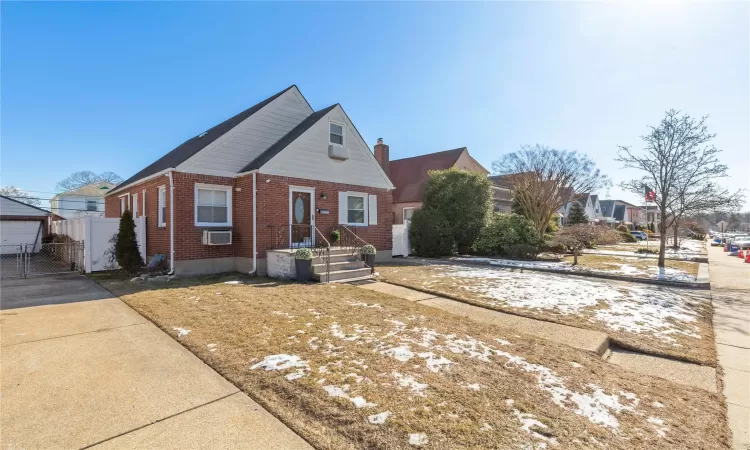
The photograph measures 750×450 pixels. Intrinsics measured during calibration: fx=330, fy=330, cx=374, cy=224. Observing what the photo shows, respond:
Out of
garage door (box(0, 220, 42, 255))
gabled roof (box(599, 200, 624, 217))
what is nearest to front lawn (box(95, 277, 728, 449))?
garage door (box(0, 220, 42, 255))

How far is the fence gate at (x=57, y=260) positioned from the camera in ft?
38.0

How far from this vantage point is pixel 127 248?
10906 mm

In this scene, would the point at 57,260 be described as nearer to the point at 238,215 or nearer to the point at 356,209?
the point at 238,215

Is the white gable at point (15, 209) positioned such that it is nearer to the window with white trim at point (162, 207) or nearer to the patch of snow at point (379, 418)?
the window with white trim at point (162, 207)

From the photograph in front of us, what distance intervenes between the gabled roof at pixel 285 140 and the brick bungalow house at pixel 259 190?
0.22 ft

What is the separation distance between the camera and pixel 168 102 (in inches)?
629

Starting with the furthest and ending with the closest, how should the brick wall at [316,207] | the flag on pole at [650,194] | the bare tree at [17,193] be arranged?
the bare tree at [17,193]
the flag on pole at [650,194]
the brick wall at [316,207]

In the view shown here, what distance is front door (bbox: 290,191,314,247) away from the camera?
38.5 feet

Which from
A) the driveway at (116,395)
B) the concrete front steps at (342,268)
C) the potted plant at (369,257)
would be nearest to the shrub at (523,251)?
the potted plant at (369,257)

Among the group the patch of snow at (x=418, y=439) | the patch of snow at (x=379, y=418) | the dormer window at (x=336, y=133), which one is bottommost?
the patch of snow at (x=418, y=439)

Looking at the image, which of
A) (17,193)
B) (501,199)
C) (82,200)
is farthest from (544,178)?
(17,193)

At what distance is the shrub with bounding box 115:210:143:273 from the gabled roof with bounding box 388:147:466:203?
16.8 meters

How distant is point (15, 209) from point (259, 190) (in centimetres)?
2029

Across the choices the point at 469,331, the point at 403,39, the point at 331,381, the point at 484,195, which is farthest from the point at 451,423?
the point at 484,195
